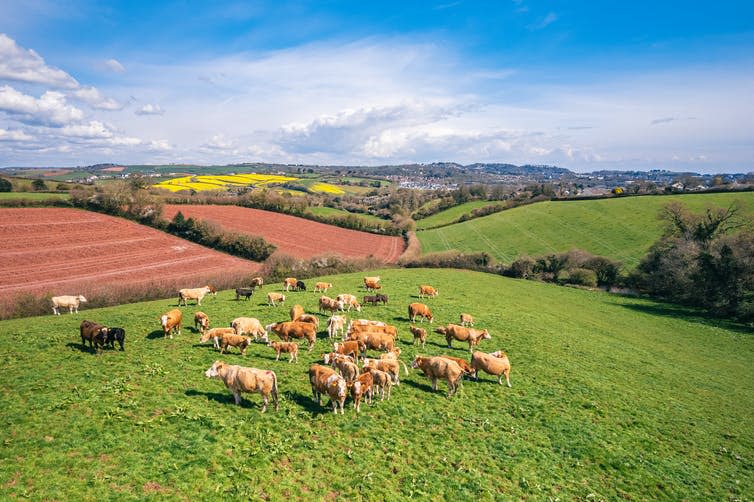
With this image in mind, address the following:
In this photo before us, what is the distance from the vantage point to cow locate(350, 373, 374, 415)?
13.9 meters

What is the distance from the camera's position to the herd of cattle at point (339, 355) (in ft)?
44.8

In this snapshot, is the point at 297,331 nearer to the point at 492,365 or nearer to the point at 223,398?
the point at 223,398

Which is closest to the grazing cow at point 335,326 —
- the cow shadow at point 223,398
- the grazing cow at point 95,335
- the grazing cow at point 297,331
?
the grazing cow at point 297,331

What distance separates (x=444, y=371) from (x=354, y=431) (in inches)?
204

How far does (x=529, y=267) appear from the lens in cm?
5778

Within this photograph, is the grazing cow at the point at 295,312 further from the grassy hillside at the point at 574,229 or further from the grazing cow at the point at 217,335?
the grassy hillside at the point at 574,229

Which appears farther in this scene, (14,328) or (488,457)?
(14,328)

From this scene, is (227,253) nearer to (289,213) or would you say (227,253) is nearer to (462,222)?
(289,213)

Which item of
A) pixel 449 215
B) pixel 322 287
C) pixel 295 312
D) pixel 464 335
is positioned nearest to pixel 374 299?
pixel 322 287

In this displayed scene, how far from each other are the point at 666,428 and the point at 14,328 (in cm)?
3558

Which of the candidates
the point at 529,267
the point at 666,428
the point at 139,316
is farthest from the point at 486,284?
the point at 139,316

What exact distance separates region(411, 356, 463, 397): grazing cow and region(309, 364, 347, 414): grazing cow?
470 cm

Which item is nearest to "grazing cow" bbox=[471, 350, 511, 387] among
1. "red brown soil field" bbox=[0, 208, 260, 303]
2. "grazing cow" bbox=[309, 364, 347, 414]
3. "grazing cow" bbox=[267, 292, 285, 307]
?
"grazing cow" bbox=[309, 364, 347, 414]

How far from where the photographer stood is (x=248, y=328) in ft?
66.4
